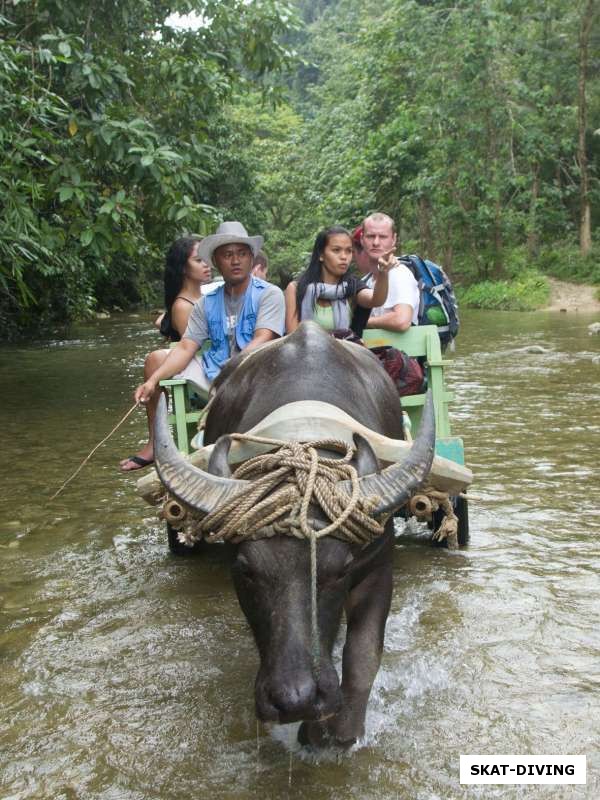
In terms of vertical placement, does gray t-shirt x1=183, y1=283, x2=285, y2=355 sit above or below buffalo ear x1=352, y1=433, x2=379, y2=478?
above

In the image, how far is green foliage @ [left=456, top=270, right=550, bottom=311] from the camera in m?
25.2

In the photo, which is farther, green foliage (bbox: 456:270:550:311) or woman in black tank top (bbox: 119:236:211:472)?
green foliage (bbox: 456:270:550:311)

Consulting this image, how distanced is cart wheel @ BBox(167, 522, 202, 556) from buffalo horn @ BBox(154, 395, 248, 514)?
2.22 metres

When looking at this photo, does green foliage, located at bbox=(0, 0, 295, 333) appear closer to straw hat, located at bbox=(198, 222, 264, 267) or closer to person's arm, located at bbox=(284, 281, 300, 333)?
straw hat, located at bbox=(198, 222, 264, 267)

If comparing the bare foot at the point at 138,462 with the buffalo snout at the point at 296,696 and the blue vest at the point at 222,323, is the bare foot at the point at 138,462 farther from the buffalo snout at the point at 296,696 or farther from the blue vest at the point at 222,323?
the buffalo snout at the point at 296,696

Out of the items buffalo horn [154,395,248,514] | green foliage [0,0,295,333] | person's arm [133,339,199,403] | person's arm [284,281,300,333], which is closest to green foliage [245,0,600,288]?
green foliage [0,0,295,333]

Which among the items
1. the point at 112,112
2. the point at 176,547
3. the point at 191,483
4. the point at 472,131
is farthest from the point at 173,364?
the point at 472,131

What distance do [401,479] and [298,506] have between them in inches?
15.6

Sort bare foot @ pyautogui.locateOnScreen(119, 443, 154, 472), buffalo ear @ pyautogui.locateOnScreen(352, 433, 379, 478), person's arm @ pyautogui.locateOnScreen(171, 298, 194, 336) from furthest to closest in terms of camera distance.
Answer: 1. person's arm @ pyautogui.locateOnScreen(171, 298, 194, 336)
2. bare foot @ pyautogui.locateOnScreen(119, 443, 154, 472)
3. buffalo ear @ pyautogui.locateOnScreen(352, 433, 379, 478)

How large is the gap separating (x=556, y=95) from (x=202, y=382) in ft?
85.1

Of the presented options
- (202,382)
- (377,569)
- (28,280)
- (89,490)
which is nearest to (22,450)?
(89,490)

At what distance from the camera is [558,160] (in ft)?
92.8

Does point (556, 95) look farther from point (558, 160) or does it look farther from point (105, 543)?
point (105, 543)

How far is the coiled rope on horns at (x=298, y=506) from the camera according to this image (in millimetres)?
2920
